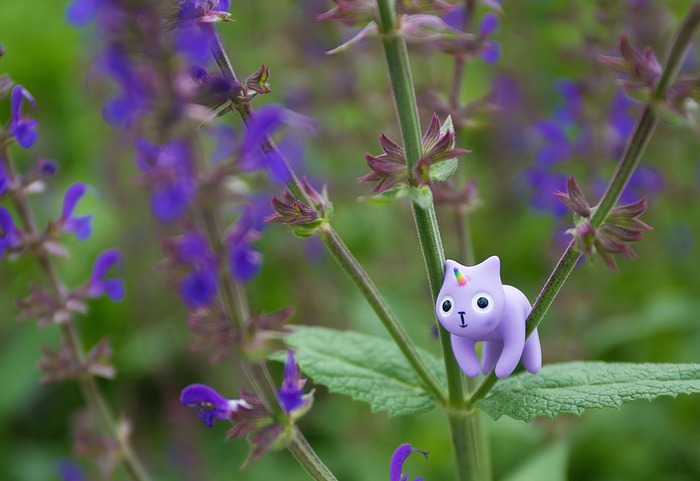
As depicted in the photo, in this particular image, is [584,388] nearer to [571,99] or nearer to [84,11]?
[84,11]

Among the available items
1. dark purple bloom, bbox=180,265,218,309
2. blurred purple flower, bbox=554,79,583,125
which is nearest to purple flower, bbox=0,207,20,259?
dark purple bloom, bbox=180,265,218,309

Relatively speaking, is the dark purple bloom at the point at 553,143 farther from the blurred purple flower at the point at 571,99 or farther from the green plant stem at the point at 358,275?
the green plant stem at the point at 358,275

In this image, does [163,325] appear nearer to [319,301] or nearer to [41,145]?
[319,301]

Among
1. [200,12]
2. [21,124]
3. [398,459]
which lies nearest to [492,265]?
[398,459]

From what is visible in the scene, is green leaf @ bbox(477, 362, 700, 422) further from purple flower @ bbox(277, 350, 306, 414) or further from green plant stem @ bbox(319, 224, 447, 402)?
purple flower @ bbox(277, 350, 306, 414)

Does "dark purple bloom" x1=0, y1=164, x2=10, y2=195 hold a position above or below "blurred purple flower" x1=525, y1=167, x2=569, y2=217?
above

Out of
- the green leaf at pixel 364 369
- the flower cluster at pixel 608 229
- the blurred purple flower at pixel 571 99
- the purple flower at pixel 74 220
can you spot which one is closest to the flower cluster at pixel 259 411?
the green leaf at pixel 364 369
